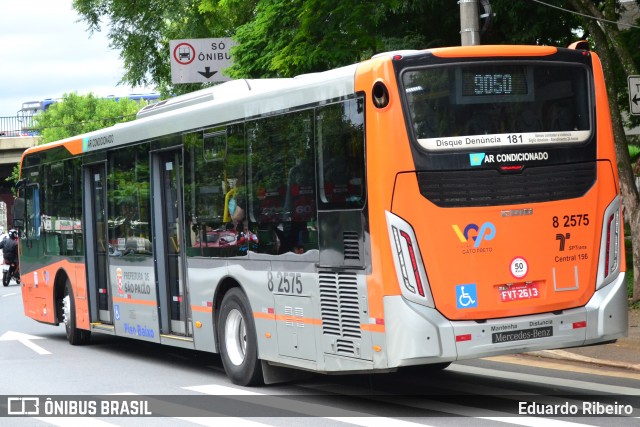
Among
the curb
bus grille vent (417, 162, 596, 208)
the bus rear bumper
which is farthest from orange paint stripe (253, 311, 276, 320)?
the curb

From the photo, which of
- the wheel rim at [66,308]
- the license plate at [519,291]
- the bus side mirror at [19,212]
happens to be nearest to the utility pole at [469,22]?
the license plate at [519,291]

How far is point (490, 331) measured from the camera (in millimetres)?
9727

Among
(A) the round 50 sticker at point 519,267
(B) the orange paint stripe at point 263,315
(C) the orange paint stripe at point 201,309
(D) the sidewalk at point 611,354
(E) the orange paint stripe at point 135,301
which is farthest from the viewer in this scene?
(E) the orange paint stripe at point 135,301

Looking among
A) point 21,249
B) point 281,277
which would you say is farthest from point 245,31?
point 281,277

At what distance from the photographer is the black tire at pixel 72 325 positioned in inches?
705

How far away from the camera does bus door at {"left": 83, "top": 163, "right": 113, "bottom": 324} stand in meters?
16.7

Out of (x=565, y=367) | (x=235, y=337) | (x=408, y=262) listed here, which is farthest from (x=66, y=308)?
(x=408, y=262)

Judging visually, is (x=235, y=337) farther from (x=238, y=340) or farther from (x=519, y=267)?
(x=519, y=267)

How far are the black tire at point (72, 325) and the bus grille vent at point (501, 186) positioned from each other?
9.39m

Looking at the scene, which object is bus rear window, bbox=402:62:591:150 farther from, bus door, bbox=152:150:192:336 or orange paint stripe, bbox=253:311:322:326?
bus door, bbox=152:150:192:336

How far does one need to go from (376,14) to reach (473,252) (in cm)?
1150

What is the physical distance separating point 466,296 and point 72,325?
966 centimetres

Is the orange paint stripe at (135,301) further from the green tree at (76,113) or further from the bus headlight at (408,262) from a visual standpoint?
the green tree at (76,113)

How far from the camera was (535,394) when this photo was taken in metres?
11.0
